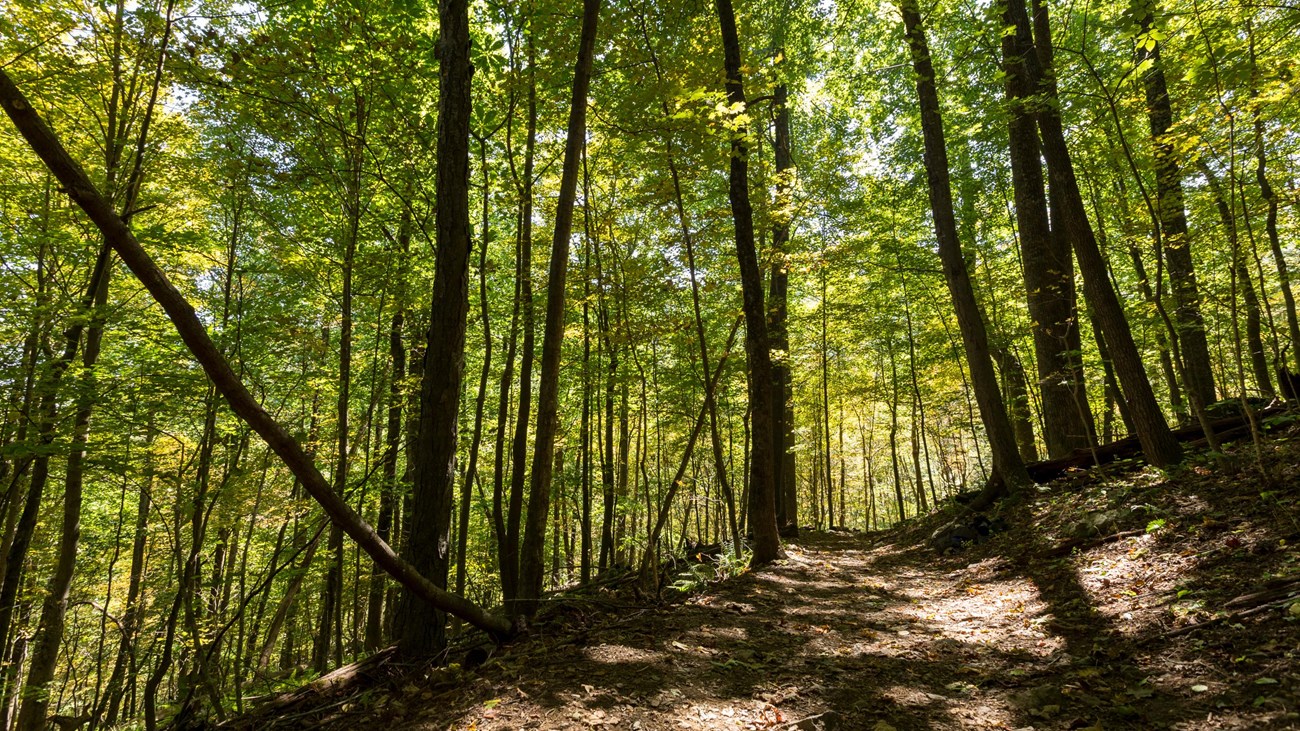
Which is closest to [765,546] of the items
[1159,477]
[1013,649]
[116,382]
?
[1013,649]

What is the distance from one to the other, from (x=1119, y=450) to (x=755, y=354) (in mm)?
5360

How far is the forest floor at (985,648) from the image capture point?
3.03m

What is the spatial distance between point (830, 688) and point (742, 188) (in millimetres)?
6311

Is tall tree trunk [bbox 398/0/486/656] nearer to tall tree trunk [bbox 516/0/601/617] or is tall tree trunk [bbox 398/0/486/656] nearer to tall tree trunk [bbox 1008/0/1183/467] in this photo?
tall tree trunk [bbox 516/0/601/617]

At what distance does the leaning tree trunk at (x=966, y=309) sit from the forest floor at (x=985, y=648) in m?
2.22

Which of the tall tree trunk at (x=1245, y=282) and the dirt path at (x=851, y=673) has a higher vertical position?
the tall tree trunk at (x=1245, y=282)

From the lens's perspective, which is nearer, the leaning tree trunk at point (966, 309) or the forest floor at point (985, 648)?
the forest floor at point (985, 648)

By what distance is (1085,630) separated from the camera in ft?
13.2

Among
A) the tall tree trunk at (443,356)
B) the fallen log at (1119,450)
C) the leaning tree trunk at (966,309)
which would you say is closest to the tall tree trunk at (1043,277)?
the fallen log at (1119,450)

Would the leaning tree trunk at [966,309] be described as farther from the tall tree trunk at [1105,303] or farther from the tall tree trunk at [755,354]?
the tall tree trunk at [755,354]

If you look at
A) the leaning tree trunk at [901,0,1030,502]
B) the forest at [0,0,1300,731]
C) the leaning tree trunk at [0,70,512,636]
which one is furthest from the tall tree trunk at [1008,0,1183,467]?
the leaning tree trunk at [0,70,512,636]

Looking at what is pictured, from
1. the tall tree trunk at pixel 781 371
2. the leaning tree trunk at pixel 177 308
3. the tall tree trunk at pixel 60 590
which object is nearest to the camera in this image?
the leaning tree trunk at pixel 177 308

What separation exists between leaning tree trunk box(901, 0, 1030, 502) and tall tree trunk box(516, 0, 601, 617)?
19.1ft

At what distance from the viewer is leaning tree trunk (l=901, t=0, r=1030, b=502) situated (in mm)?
8742
